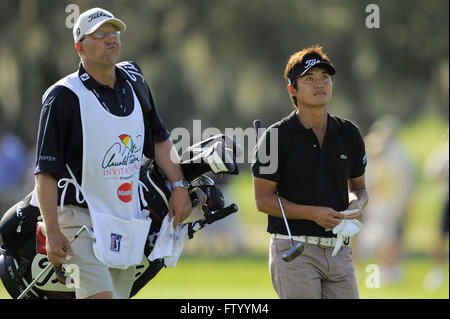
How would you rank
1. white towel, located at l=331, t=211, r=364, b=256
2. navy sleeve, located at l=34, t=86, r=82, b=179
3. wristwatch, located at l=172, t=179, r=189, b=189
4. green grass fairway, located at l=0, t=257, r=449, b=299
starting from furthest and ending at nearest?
green grass fairway, located at l=0, t=257, r=449, b=299
wristwatch, located at l=172, t=179, r=189, b=189
white towel, located at l=331, t=211, r=364, b=256
navy sleeve, located at l=34, t=86, r=82, b=179

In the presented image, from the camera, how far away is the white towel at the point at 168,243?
5684 millimetres

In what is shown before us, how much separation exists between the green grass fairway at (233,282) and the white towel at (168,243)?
549cm

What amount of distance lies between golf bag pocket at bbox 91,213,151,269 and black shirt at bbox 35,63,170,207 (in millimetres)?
239

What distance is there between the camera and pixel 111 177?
214 inches

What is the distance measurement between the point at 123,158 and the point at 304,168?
47.4 inches

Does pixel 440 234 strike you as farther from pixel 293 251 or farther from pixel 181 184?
pixel 293 251

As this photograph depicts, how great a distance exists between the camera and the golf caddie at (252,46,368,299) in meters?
5.51

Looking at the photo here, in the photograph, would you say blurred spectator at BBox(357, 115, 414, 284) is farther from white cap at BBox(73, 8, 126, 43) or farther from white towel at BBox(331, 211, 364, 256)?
white cap at BBox(73, 8, 126, 43)
